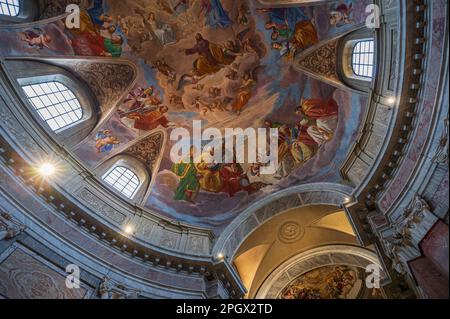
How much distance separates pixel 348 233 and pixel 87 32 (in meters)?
14.5

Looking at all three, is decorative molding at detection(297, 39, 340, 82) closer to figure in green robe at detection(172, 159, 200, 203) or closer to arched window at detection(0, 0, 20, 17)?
figure in green robe at detection(172, 159, 200, 203)

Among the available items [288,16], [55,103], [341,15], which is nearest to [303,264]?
[341,15]

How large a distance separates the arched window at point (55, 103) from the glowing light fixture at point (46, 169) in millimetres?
2336

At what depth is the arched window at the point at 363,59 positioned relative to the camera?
43.8 ft

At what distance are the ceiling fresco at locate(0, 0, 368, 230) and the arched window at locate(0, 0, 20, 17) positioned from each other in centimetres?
107

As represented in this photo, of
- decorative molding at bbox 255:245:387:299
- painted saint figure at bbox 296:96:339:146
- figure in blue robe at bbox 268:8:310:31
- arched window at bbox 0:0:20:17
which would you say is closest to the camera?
arched window at bbox 0:0:20:17

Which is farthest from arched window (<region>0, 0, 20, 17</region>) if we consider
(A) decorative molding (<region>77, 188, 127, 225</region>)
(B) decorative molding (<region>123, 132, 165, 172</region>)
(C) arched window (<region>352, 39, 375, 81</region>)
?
(C) arched window (<region>352, 39, 375, 81</region>)

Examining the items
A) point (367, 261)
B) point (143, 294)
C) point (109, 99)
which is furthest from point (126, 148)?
point (367, 261)

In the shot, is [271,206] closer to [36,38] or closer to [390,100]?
[390,100]

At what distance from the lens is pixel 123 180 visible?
48.8 ft

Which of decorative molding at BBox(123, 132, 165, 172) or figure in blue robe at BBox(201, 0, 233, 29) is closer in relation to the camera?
decorative molding at BBox(123, 132, 165, 172)

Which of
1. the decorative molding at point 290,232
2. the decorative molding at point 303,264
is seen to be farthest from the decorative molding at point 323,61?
the decorative molding at point 303,264

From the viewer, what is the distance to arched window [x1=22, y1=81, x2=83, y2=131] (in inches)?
502

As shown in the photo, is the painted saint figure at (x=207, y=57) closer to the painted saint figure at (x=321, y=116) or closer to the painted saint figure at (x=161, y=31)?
the painted saint figure at (x=161, y=31)
